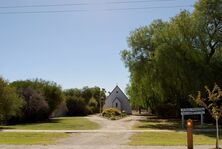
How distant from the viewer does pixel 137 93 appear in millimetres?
47188

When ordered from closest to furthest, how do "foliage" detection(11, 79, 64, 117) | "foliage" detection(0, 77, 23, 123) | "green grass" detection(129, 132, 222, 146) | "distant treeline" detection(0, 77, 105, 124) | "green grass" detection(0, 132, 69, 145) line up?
"green grass" detection(129, 132, 222, 146)
"green grass" detection(0, 132, 69, 145)
"foliage" detection(0, 77, 23, 123)
"distant treeline" detection(0, 77, 105, 124)
"foliage" detection(11, 79, 64, 117)

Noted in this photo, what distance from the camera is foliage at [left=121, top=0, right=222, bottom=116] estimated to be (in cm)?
3988

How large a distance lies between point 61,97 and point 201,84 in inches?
1045

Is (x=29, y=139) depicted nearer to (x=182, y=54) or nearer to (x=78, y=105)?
(x=182, y=54)

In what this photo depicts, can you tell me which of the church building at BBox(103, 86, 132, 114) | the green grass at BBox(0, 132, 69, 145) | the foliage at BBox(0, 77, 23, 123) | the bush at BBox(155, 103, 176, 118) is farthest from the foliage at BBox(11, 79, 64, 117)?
the green grass at BBox(0, 132, 69, 145)

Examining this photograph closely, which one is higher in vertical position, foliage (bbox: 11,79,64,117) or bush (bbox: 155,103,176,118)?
foliage (bbox: 11,79,64,117)

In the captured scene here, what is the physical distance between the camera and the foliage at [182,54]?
39875mm

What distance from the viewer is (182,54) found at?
40625 millimetres

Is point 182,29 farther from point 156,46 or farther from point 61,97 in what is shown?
point 61,97

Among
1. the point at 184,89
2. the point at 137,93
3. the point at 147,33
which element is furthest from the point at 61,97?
the point at 184,89

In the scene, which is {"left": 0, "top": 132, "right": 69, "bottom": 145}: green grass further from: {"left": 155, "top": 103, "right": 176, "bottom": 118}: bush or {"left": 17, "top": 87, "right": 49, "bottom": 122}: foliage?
{"left": 155, "top": 103, "right": 176, "bottom": 118}: bush

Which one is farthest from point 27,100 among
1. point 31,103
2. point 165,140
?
point 165,140

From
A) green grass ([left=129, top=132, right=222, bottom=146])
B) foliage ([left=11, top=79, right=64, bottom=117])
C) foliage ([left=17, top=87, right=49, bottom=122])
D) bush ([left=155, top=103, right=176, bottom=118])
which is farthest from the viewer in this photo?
bush ([left=155, top=103, right=176, bottom=118])

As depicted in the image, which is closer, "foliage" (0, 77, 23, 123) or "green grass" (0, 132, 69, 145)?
"green grass" (0, 132, 69, 145)
